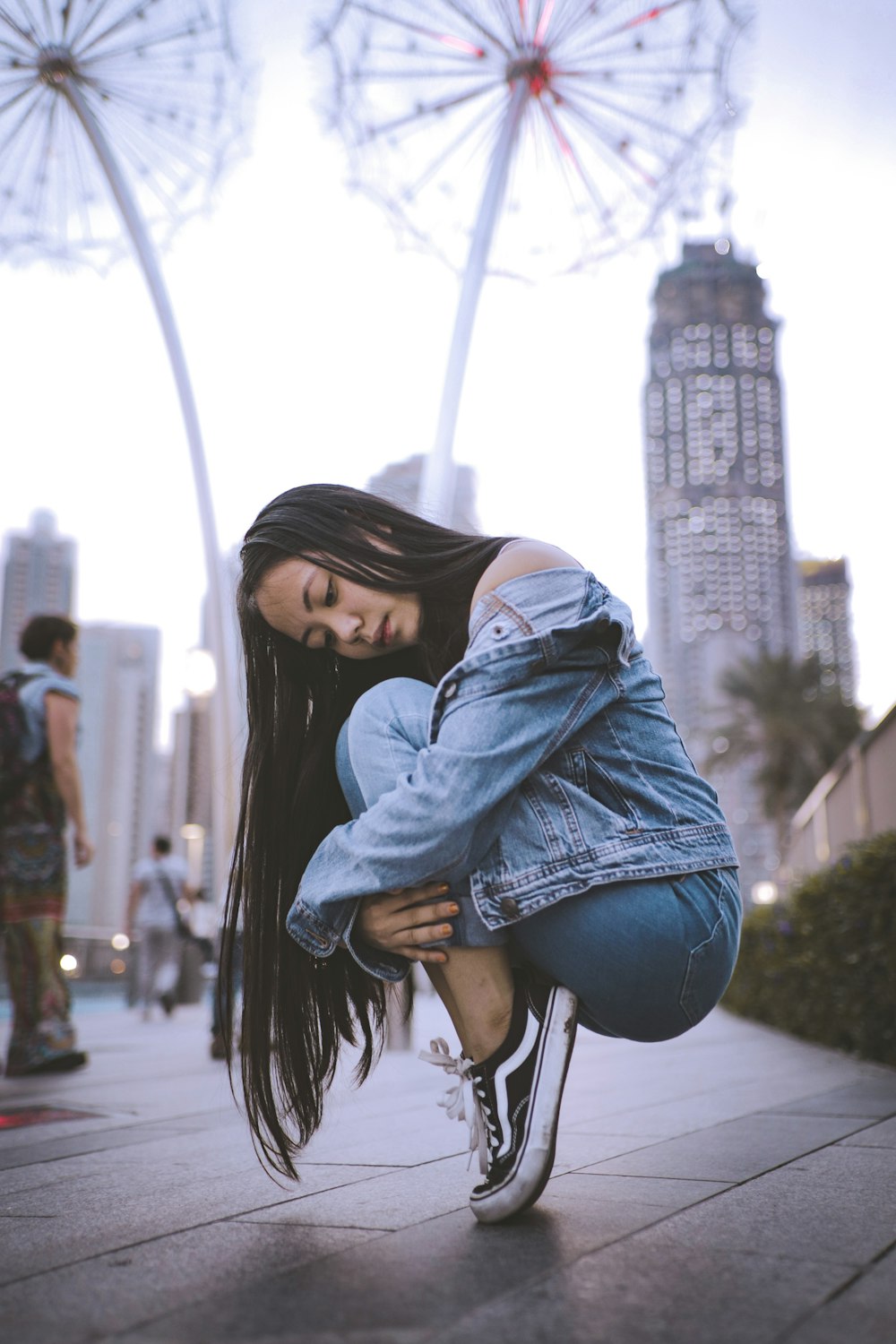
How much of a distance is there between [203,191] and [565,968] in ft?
35.9

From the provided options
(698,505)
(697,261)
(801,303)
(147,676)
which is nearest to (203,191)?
(697,261)

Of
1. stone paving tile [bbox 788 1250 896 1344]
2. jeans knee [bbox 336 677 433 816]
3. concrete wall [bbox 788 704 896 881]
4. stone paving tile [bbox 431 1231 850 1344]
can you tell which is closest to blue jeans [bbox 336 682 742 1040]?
jeans knee [bbox 336 677 433 816]

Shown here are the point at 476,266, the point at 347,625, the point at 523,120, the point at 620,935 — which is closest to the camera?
the point at 620,935

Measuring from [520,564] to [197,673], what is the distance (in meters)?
14.0

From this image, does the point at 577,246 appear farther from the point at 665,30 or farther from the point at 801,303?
the point at 801,303

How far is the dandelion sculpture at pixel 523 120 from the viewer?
9.86 meters

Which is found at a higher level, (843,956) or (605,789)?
(605,789)

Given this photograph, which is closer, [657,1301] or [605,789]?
[657,1301]

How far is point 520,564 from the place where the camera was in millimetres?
2031

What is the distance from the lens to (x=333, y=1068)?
2.25 m

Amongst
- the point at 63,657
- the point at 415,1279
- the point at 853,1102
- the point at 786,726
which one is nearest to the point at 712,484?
the point at 786,726

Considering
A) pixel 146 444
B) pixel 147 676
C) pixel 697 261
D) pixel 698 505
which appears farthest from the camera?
pixel 698 505

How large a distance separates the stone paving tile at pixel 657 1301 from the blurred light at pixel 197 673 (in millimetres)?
14406

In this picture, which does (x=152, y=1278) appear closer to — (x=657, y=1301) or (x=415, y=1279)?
(x=415, y=1279)
